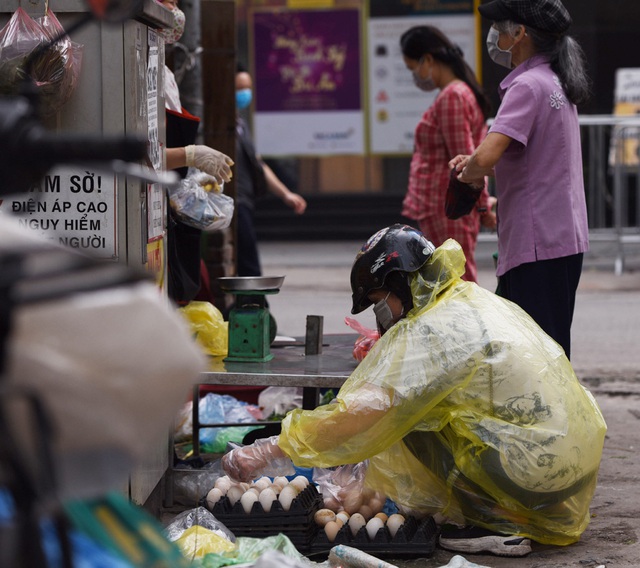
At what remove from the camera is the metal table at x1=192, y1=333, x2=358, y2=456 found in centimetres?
432

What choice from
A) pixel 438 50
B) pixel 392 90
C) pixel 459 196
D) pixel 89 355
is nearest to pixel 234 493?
pixel 459 196

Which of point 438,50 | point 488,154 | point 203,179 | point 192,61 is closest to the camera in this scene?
point 488,154

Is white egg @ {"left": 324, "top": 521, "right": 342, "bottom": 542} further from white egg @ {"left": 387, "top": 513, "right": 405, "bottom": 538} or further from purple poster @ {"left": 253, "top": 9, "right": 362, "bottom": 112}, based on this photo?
purple poster @ {"left": 253, "top": 9, "right": 362, "bottom": 112}

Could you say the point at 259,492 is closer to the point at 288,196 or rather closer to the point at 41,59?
the point at 41,59

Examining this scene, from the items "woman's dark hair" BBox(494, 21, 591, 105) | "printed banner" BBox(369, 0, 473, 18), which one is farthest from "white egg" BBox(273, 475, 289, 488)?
"printed banner" BBox(369, 0, 473, 18)

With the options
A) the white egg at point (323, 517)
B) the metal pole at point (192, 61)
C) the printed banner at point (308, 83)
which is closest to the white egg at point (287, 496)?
the white egg at point (323, 517)

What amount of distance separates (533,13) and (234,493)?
2243mm

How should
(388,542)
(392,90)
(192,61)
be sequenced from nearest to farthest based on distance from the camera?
(388,542)
(192,61)
(392,90)

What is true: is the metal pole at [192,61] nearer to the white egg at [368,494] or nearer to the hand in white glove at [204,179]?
the hand in white glove at [204,179]

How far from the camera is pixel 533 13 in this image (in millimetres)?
4715

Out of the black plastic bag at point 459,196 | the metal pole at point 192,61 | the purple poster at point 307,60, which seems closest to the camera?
the black plastic bag at point 459,196

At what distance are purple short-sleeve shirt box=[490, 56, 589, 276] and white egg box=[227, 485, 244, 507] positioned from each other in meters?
1.47

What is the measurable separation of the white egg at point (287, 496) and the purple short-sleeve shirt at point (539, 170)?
138 cm

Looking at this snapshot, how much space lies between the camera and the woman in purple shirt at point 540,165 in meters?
4.65
